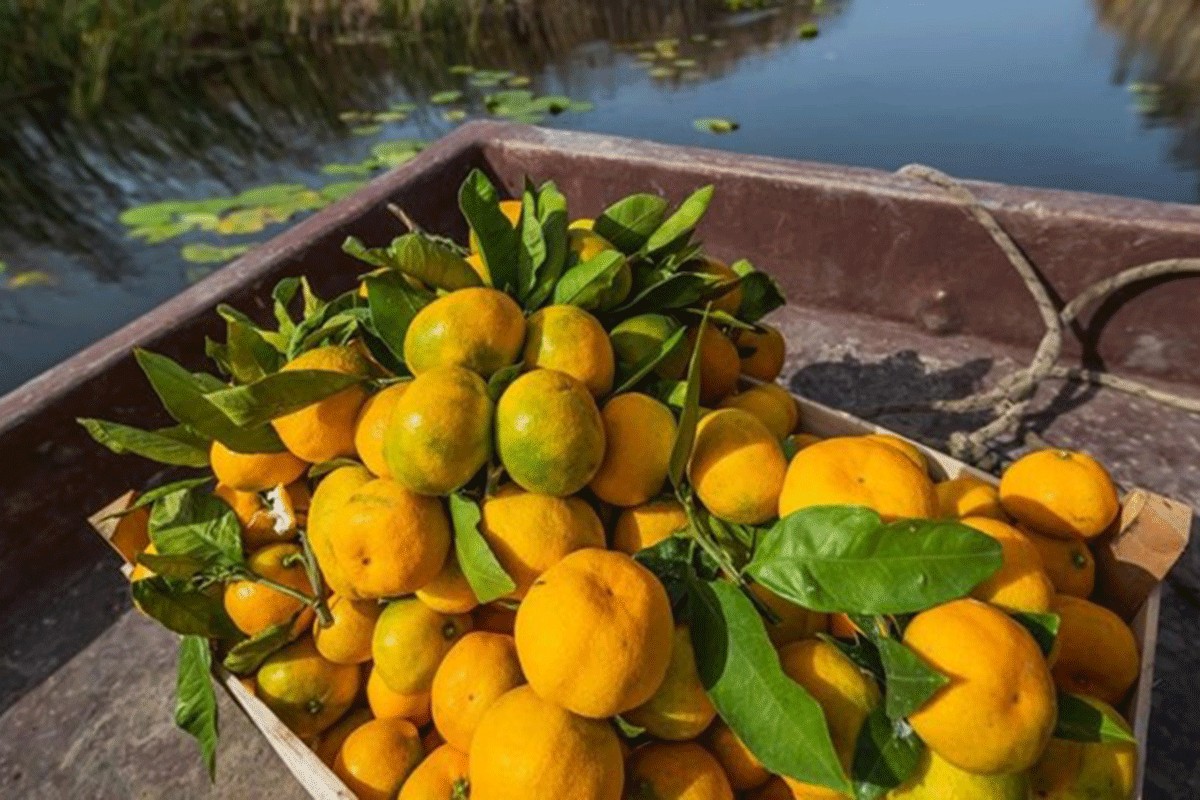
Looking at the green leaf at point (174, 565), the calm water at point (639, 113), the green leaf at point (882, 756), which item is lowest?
the calm water at point (639, 113)

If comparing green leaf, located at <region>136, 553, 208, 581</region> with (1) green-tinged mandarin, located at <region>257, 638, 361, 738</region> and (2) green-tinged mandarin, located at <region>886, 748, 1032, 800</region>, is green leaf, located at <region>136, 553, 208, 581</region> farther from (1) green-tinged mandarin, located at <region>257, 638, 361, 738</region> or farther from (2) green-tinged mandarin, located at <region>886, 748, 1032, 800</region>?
(2) green-tinged mandarin, located at <region>886, 748, 1032, 800</region>

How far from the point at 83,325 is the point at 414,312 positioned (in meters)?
3.10

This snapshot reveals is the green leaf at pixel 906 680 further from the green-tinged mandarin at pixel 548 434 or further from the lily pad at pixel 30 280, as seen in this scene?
the lily pad at pixel 30 280

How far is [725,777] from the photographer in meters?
0.71

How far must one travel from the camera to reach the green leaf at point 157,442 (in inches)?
36.3

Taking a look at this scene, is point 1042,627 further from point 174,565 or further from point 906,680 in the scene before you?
point 174,565

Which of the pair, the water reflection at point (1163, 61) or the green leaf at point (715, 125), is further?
the green leaf at point (715, 125)

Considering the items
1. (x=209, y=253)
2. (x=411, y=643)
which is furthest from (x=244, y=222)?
(x=411, y=643)

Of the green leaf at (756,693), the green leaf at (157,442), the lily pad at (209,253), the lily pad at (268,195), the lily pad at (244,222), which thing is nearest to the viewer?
the green leaf at (756,693)

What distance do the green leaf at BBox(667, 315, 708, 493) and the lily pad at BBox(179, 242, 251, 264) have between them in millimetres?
3295

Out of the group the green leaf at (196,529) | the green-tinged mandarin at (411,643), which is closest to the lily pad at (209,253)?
the green leaf at (196,529)

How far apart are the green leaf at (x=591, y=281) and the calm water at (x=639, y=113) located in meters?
2.99

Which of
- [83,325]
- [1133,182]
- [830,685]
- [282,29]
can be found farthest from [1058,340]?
[282,29]

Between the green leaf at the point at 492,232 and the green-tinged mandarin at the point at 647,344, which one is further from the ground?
the green leaf at the point at 492,232
